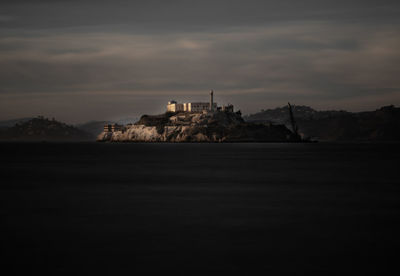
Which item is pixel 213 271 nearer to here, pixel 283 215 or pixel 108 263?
pixel 108 263

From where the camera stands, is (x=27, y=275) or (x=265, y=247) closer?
(x=27, y=275)

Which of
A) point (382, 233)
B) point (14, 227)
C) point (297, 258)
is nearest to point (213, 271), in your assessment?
point (297, 258)

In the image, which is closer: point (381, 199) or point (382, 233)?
point (382, 233)

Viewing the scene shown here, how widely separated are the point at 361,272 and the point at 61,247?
36.7ft

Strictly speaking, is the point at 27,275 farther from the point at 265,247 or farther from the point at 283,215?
the point at 283,215

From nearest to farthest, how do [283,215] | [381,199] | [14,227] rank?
[14,227], [283,215], [381,199]

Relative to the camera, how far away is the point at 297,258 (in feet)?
57.2

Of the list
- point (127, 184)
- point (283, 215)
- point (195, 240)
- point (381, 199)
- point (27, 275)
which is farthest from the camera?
point (127, 184)

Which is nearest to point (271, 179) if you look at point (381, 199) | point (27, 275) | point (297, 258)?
point (381, 199)

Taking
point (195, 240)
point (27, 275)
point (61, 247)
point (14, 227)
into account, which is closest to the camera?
point (27, 275)

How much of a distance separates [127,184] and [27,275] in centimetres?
3188

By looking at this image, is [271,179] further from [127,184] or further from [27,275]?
[27,275]

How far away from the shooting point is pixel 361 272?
1564 cm

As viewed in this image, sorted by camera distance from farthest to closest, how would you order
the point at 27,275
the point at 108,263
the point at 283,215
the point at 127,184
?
the point at 127,184 → the point at 283,215 → the point at 108,263 → the point at 27,275
